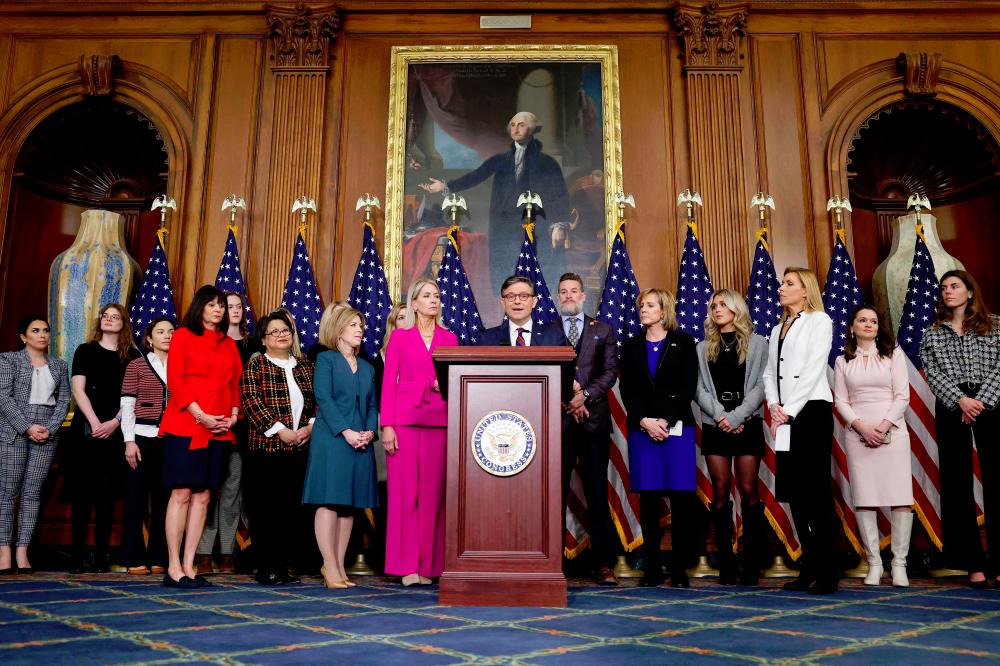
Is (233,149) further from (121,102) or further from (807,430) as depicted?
(807,430)

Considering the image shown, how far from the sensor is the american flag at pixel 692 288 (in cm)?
652

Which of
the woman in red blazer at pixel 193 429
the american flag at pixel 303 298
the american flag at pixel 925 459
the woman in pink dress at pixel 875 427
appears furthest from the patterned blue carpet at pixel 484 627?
the american flag at pixel 303 298

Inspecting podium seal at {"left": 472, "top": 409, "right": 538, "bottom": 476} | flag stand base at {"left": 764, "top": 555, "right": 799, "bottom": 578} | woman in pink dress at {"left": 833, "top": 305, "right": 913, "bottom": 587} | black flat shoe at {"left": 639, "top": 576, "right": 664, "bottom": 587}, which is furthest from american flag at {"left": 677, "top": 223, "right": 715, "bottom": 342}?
podium seal at {"left": 472, "top": 409, "right": 538, "bottom": 476}

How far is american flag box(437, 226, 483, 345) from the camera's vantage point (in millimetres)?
6695

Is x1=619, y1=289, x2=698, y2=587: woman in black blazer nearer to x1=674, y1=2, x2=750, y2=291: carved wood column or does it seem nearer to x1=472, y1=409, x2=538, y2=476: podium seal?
x1=472, y1=409, x2=538, y2=476: podium seal

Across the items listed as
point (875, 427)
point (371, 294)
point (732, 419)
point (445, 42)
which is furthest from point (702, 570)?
point (445, 42)

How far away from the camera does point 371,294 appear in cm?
672

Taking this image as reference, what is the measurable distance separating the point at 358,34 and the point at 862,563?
20.5 ft

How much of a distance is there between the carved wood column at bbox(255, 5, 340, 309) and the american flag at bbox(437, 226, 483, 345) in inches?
49.8

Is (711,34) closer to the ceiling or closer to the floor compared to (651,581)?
closer to the ceiling

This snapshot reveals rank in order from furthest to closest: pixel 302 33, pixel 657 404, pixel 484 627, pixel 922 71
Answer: pixel 302 33 < pixel 922 71 < pixel 657 404 < pixel 484 627

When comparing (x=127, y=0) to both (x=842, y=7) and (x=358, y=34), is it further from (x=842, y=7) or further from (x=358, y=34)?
(x=842, y=7)

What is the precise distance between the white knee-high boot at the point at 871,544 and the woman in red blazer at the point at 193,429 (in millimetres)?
3476

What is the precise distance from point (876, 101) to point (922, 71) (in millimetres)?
449
